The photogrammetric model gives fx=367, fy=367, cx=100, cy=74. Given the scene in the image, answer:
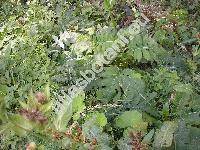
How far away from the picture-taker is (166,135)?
6.25ft

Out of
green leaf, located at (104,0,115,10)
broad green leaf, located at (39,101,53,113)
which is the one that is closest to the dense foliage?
green leaf, located at (104,0,115,10)

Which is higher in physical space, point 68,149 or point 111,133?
point 68,149

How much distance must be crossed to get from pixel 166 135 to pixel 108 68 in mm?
1022

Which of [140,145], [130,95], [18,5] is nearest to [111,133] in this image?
[130,95]

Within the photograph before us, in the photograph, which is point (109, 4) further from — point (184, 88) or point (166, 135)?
point (166, 135)

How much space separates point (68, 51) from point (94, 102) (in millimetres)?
640

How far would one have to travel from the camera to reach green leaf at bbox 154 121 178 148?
188cm

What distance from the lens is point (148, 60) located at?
2955 mm

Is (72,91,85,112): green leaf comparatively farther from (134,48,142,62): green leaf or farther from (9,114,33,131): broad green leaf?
(9,114,33,131): broad green leaf

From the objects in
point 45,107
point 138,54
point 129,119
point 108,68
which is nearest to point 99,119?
point 129,119

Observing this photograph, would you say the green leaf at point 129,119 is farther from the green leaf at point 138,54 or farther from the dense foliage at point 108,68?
the green leaf at point 138,54

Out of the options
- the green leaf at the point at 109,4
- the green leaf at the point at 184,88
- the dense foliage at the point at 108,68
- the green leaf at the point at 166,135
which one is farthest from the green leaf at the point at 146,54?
the green leaf at the point at 166,135

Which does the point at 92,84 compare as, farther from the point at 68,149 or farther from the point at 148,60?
the point at 68,149

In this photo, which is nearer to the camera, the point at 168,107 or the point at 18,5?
the point at 168,107
